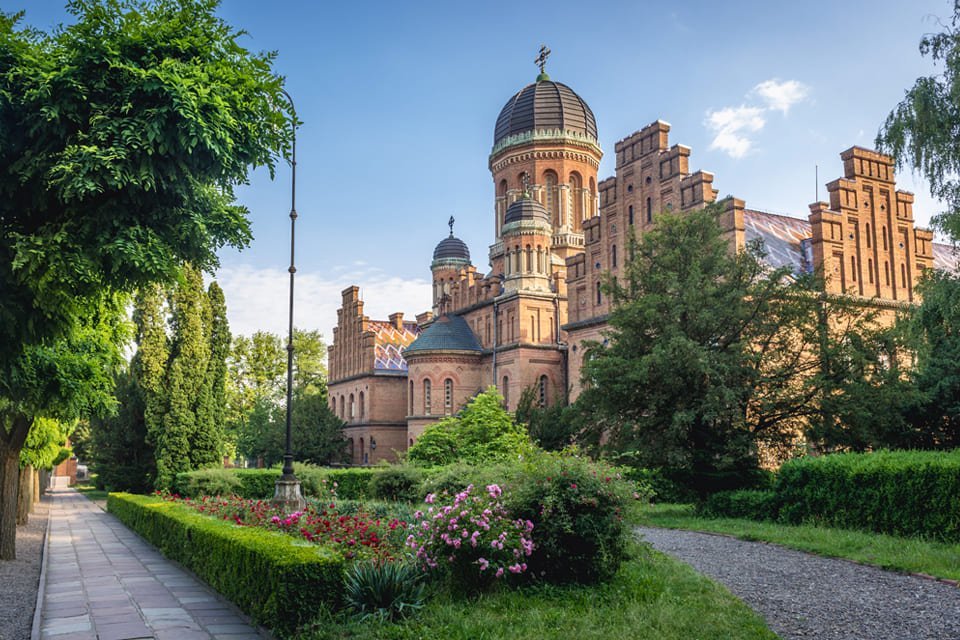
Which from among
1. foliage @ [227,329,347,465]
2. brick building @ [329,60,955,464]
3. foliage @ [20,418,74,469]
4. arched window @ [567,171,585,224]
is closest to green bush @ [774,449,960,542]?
brick building @ [329,60,955,464]

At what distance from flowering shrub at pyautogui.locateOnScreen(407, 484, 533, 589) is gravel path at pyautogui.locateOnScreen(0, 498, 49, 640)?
17.0 ft

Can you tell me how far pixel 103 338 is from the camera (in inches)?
621

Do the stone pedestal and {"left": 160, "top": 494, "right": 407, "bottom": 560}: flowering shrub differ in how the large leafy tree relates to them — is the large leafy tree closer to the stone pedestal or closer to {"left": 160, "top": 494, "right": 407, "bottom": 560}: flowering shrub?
{"left": 160, "top": 494, "right": 407, "bottom": 560}: flowering shrub

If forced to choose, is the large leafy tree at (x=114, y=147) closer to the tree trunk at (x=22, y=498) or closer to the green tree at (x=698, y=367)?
the green tree at (x=698, y=367)

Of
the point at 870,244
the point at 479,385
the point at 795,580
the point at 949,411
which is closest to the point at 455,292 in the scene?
the point at 479,385

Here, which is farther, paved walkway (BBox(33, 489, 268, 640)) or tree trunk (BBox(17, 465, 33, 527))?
tree trunk (BBox(17, 465, 33, 527))

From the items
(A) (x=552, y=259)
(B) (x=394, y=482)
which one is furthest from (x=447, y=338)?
(B) (x=394, y=482)

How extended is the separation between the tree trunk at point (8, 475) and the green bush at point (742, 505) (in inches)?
649

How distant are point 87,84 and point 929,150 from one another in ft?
45.1

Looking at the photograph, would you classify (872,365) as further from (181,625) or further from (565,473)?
(181,625)

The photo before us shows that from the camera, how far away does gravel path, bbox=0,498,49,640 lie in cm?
1066

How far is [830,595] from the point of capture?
10.5 m

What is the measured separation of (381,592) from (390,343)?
51.8 meters

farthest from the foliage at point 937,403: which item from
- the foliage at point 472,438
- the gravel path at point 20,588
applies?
the gravel path at point 20,588
